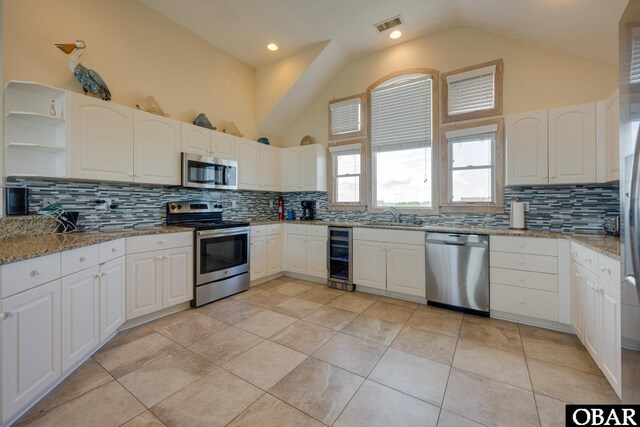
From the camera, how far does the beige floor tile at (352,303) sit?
A: 3.14m

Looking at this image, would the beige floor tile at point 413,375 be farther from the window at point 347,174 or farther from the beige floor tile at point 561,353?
the window at point 347,174

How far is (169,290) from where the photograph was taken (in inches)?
113

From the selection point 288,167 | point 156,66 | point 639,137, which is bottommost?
point 639,137

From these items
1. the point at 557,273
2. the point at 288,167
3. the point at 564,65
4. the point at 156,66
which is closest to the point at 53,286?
the point at 156,66

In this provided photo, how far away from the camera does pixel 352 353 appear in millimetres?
2178

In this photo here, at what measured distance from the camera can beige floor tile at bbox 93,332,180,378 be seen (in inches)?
77.8

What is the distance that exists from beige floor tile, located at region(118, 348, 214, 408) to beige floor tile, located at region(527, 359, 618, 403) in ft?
7.71

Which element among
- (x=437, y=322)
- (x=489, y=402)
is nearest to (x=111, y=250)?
(x=489, y=402)

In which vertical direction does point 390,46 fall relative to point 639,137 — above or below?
above

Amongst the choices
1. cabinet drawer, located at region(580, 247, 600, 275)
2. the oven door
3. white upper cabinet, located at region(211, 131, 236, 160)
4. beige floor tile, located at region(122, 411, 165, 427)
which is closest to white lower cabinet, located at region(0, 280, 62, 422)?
beige floor tile, located at region(122, 411, 165, 427)

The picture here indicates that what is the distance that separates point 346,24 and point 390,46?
883 mm

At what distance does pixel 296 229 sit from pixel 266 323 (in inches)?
70.5

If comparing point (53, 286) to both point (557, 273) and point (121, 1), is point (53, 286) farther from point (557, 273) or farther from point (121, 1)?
point (557, 273)

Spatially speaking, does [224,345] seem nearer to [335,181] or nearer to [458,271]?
[458,271]
